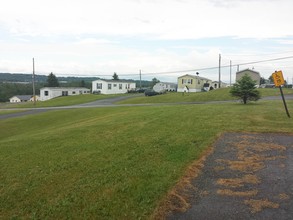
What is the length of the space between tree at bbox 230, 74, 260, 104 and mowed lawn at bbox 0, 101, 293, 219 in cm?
1006

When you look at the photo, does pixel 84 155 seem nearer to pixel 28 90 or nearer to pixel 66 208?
pixel 66 208

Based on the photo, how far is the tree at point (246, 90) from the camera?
71.9 ft

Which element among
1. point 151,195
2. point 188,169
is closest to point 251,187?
point 188,169

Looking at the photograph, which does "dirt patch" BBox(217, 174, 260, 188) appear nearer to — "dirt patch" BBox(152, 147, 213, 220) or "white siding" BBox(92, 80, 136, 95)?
"dirt patch" BBox(152, 147, 213, 220)

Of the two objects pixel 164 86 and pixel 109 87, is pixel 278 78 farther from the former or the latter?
pixel 164 86

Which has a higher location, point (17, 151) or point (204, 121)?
point (204, 121)

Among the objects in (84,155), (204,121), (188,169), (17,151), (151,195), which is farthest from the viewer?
(204,121)

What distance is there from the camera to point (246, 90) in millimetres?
21922

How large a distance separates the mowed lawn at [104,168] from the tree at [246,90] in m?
10.1

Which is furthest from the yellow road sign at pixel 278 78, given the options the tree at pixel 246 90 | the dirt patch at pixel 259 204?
the tree at pixel 246 90

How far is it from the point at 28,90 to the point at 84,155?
442 ft

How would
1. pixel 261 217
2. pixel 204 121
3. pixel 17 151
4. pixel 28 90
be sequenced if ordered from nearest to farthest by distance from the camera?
pixel 261 217, pixel 17 151, pixel 204 121, pixel 28 90

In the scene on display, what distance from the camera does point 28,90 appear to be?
13125cm

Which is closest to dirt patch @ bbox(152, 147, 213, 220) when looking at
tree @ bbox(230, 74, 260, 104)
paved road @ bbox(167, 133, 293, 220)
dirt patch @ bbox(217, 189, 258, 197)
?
paved road @ bbox(167, 133, 293, 220)
